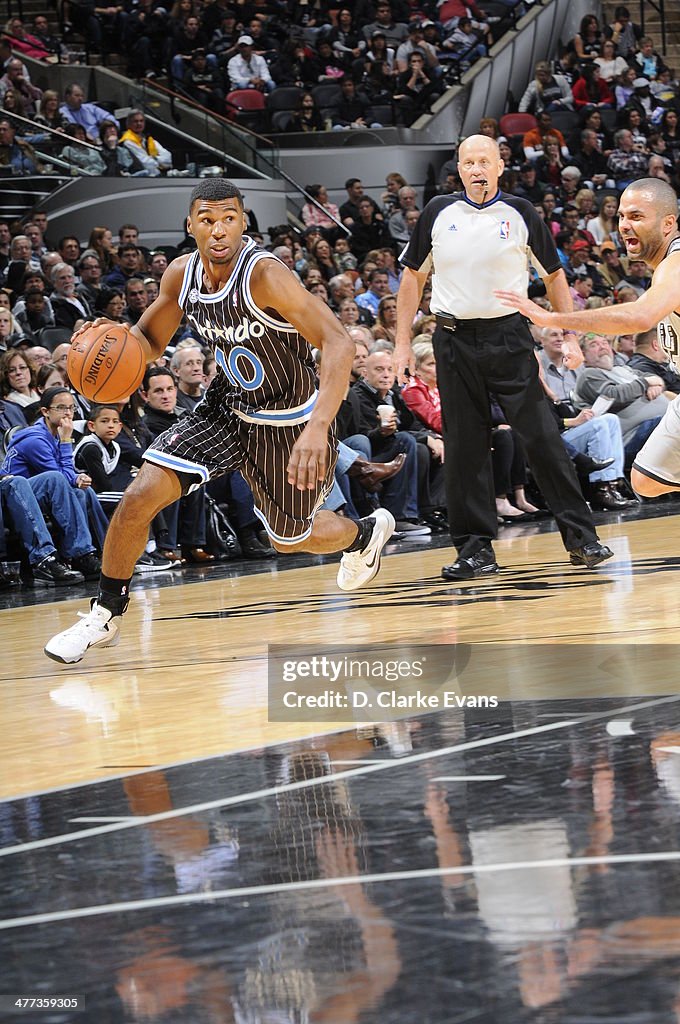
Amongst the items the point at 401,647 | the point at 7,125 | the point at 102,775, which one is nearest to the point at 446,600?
the point at 401,647

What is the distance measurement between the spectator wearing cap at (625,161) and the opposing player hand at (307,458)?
1457cm

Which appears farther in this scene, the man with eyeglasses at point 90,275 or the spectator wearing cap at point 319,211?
the spectator wearing cap at point 319,211

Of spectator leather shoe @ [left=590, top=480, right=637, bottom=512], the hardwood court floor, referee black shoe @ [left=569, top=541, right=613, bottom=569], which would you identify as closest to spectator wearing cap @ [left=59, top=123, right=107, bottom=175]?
spectator leather shoe @ [left=590, top=480, right=637, bottom=512]

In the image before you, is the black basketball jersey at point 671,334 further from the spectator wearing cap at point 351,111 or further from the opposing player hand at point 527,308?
the spectator wearing cap at point 351,111

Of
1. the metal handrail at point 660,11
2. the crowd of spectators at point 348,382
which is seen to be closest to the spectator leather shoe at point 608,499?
the crowd of spectators at point 348,382

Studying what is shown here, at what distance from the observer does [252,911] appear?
7.82 feet

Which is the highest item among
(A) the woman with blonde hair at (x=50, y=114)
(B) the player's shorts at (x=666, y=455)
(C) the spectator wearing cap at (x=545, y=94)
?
(C) the spectator wearing cap at (x=545, y=94)

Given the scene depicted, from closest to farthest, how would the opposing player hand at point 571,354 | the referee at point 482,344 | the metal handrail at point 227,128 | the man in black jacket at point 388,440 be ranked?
the opposing player hand at point 571,354
the referee at point 482,344
the man in black jacket at point 388,440
the metal handrail at point 227,128

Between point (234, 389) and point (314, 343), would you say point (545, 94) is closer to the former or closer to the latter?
point (234, 389)

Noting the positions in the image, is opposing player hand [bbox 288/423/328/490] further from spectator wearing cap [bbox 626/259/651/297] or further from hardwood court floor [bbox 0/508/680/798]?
spectator wearing cap [bbox 626/259/651/297]

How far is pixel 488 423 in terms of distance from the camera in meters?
6.70

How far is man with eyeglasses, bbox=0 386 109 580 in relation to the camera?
811 cm

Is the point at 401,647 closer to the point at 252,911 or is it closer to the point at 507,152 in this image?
the point at 252,911

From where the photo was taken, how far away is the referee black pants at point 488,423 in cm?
652
